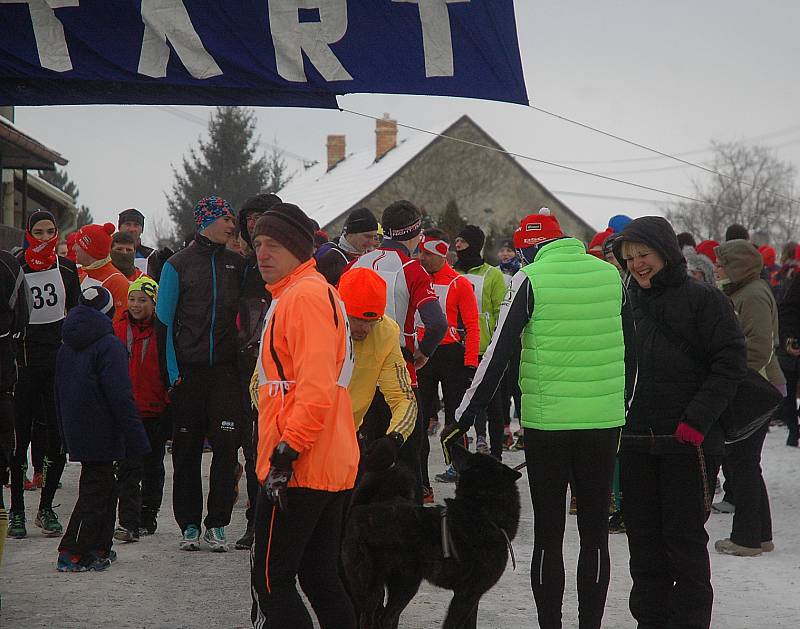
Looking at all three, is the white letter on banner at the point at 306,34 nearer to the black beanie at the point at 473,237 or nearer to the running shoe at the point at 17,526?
the running shoe at the point at 17,526

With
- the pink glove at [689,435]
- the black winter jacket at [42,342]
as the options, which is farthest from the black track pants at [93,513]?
the pink glove at [689,435]

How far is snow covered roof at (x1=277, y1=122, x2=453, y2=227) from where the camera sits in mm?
41062

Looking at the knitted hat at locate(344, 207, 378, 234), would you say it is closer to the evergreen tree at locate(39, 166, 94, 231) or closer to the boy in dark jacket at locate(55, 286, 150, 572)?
the boy in dark jacket at locate(55, 286, 150, 572)

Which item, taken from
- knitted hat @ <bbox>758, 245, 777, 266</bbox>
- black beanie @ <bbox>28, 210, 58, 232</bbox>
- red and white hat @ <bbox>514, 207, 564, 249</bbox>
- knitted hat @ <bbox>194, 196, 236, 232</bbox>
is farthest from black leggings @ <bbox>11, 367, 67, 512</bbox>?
knitted hat @ <bbox>758, 245, 777, 266</bbox>

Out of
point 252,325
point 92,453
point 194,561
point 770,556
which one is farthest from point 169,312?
point 770,556

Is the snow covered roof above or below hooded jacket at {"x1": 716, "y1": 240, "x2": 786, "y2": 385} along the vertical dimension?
above

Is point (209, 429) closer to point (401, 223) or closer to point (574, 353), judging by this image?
point (401, 223)

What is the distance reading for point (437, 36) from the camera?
14.0 feet

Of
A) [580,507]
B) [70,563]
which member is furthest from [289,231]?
[70,563]

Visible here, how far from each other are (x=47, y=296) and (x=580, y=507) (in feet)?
15.1

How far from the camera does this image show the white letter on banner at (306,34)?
4.23 metres

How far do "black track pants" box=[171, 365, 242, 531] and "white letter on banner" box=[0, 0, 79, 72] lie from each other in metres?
3.05

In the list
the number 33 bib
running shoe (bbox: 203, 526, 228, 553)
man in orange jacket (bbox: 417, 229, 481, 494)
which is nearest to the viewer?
running shoe (bbox: 203, 526, 228, 553)

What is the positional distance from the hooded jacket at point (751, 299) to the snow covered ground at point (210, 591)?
56.7 inches
